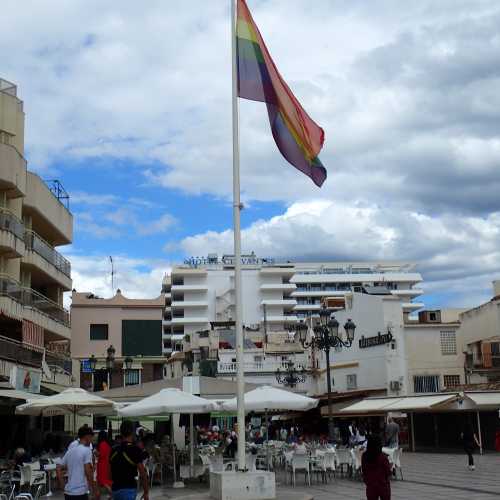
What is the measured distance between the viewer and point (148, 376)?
199 feet

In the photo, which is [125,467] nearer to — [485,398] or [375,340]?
[485,398]

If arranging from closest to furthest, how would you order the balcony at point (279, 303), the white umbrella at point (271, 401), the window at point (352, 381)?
the white umbrella at point (271, 401) → the window at point (352, 381) → the balcony at point (279, 303)

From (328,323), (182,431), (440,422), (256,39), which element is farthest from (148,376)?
(256,39)

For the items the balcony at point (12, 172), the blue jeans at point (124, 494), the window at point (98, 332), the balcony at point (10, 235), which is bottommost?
the blue jeans at point (124, 494)

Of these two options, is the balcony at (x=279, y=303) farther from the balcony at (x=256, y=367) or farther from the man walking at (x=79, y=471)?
the man walking at (x=79, y=471)

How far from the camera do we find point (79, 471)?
34.0 ft

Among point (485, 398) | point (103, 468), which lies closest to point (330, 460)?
point (103, 468)

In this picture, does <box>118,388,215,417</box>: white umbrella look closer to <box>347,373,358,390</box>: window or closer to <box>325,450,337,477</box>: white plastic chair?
<box>325,450,337,477</box>: white plastic chair

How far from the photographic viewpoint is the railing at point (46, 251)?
37.0m

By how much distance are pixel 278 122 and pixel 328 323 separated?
12055 mm

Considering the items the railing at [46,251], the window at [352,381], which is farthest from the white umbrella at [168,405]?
the window at [352,381]

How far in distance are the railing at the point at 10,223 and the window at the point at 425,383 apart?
22959 mm

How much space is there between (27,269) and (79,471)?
1143 inches

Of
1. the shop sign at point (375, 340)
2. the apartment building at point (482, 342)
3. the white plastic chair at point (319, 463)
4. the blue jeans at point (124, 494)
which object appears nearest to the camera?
the blue jeans at point (124, 494)
